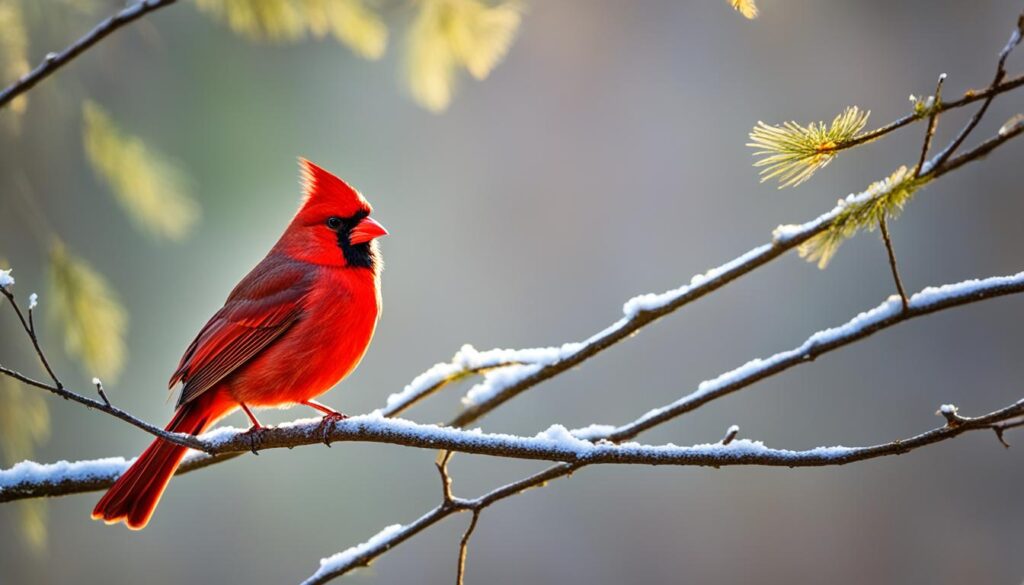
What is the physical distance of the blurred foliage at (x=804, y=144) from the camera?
135cm

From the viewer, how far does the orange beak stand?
2.18m

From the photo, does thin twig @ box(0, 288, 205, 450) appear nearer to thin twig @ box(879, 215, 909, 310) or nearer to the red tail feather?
the red tail feather

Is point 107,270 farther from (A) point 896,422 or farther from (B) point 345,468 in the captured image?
(A) point 896,422

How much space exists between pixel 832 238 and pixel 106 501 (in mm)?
1311

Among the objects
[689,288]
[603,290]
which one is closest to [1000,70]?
[689,288]

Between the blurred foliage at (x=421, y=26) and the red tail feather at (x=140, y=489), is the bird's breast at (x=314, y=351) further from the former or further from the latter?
the blurred foliage at (x=421, y=26)

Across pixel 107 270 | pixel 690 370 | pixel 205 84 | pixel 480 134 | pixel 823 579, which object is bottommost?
pixel 823 579

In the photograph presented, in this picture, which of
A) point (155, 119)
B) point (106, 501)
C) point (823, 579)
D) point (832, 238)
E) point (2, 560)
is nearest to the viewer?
point (832, 238)

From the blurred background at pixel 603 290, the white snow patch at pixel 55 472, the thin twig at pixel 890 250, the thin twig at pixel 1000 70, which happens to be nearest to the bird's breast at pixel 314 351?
the white snow patch at pixel 55 472

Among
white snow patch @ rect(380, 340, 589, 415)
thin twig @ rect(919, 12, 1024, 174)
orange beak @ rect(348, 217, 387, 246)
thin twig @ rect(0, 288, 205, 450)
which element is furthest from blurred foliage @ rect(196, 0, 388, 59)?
thin twig @ rect(919, 12, 1024, 174)

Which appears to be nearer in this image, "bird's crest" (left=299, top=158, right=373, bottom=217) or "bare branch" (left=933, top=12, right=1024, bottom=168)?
"bare branch" (left=933, top=12, right=1024, bottom=168)

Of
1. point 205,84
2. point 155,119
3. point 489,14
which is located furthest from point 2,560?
point 205,84

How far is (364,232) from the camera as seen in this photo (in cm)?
220

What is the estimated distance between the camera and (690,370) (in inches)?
249
